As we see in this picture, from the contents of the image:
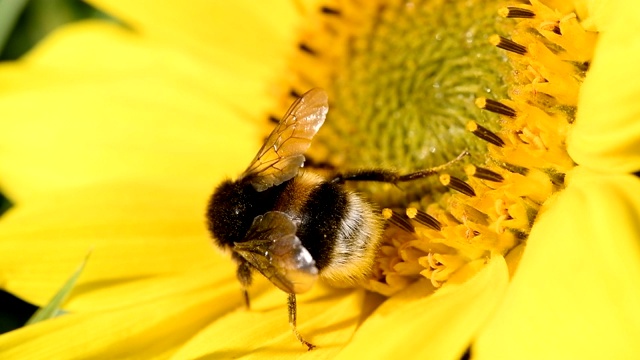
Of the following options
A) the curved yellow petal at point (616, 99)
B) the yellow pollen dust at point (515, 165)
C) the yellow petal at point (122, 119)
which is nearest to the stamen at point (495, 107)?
the yellow pollen dust at point (515, 165)

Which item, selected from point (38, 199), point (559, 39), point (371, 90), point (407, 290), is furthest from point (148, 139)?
point (559, 39)

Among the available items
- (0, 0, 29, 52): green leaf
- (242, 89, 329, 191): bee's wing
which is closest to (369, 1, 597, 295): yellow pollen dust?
(242, 89, 329, 191): bee's wing

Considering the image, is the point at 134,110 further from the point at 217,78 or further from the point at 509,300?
the point at 509,300

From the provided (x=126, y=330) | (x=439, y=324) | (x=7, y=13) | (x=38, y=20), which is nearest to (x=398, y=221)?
(x=439, y=324)

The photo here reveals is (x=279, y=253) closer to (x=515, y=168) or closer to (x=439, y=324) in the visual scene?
(x=439, y=324)

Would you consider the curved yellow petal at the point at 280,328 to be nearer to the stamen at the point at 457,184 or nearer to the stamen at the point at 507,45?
the stamen at the point at 457,184

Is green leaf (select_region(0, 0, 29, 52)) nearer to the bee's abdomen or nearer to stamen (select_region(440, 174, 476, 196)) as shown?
the bee's abdomen
